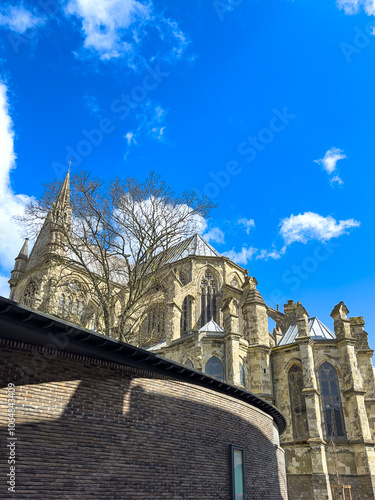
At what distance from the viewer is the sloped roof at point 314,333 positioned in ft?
94.1

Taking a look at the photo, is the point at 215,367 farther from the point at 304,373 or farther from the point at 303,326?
the point at 303,326

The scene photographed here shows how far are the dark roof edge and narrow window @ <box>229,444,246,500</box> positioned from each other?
2.34 meters

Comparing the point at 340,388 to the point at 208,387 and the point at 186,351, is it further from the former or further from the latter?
the point at 208,387

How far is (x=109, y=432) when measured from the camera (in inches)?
324

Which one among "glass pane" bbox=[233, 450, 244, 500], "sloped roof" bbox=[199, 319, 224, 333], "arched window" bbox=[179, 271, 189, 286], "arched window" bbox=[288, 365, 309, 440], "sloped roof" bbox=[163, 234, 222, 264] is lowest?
"glass pane" bbox=[233, 450, 244, 500]

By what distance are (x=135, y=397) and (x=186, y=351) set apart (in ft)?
→ 58.1

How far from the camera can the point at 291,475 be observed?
2405 centimetres

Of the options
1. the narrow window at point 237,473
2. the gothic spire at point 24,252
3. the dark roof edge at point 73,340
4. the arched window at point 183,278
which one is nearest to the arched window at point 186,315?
the arched window at point 183,278

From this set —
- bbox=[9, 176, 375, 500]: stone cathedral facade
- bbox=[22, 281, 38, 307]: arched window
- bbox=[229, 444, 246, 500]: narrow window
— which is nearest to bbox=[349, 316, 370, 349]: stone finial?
bbox=[9, 176, 375, 500]: stone cathedral facade

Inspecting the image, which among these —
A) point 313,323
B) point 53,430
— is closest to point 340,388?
point 313,323

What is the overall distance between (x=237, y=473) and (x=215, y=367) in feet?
44.6

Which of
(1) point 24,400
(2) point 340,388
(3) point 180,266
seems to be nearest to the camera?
(1) point 24,400

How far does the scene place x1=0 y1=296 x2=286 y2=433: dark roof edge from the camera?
22.1 feet

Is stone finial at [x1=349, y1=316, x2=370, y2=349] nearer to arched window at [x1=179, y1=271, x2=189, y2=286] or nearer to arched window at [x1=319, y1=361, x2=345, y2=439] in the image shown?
arched window at [x1=319, y1=361, x2=345, y2=439]
